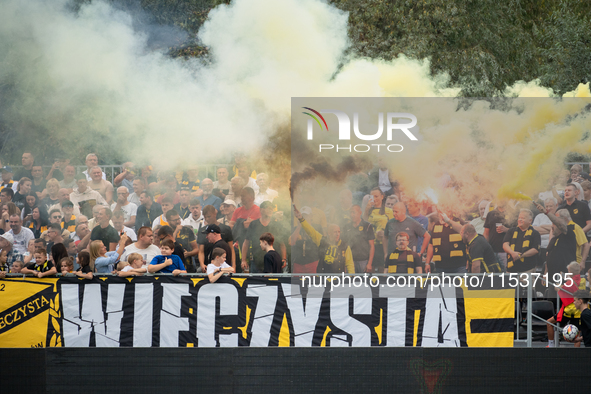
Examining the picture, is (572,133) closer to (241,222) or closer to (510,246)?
(510,246)

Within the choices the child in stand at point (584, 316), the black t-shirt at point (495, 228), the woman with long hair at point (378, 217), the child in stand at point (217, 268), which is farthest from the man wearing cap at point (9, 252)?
the child in stand at point (584, 316)

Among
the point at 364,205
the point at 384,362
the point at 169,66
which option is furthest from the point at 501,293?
the point at 169,66

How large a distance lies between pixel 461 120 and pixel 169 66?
15.3 feet

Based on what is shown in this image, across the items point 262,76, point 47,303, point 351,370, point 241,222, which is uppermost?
point 262,76

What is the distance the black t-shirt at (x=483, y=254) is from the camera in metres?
8.02

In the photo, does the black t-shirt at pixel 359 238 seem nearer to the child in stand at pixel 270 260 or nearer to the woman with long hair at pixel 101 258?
the child in stand at pixel 270 260

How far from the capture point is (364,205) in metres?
8.80

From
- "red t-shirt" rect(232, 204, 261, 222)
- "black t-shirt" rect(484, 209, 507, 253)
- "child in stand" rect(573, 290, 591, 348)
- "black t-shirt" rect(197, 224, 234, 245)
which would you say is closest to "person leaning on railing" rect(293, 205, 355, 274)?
"red t-shirt" rect(232, 204, 261, 222)

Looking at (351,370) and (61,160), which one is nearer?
(351,370)

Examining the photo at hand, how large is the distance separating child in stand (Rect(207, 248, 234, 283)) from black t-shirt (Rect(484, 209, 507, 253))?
405 cm

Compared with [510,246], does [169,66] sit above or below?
above

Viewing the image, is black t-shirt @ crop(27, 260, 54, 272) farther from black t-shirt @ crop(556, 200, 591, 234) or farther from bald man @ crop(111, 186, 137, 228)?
black t-shirt @ crop(556, 200, 591, 234)

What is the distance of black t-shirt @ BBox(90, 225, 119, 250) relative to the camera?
26.5ft

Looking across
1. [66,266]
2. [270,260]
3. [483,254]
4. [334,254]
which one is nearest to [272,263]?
[270,260]
